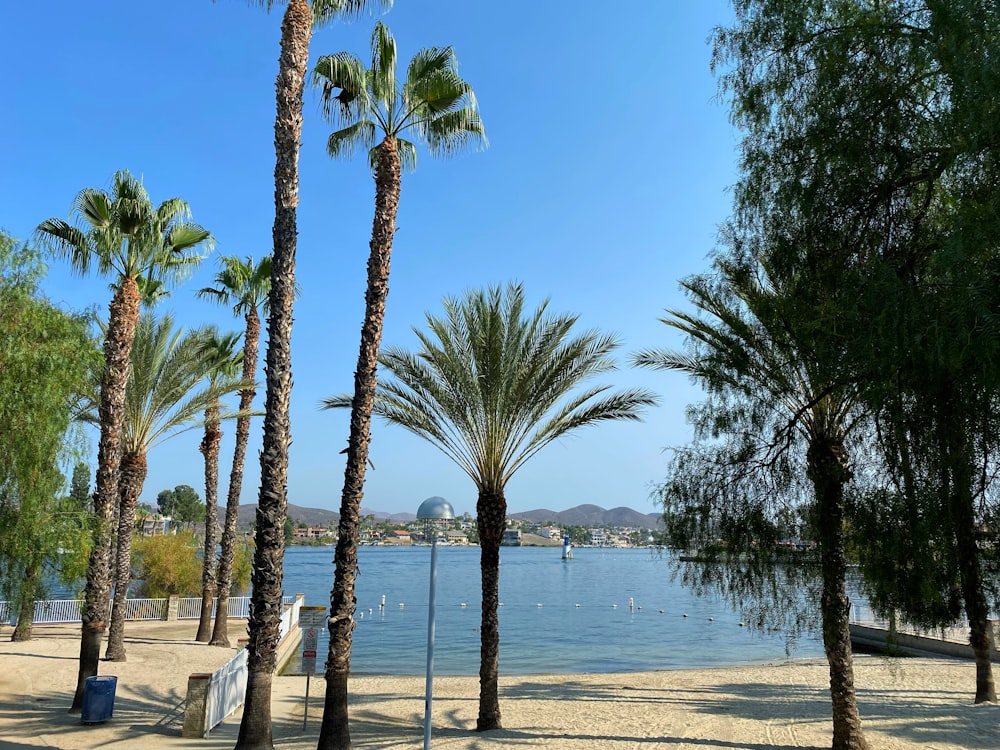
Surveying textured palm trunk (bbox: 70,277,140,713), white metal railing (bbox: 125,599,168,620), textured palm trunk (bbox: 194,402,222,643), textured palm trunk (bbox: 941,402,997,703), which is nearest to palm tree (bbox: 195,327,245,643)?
textured palm trunk (bbox: 194,402,222,643)

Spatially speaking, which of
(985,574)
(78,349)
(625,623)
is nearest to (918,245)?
(985,574)

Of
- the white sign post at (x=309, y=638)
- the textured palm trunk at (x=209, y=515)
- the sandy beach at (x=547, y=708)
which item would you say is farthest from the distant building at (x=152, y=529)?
the white sign post at (x=309, y=638)

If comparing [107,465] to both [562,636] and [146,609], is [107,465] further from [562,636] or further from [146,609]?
[562,636]

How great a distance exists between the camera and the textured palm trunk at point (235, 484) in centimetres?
2400

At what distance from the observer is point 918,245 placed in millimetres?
7621

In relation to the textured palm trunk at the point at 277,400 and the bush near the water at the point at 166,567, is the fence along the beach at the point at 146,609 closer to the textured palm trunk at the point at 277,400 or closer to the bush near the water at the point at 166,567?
the bush near the water at the point at 166,567

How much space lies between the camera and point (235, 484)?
24.8 m

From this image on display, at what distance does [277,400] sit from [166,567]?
92.4 ft

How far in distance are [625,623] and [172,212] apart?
43.4 metres

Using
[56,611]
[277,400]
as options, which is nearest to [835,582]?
[277,400]

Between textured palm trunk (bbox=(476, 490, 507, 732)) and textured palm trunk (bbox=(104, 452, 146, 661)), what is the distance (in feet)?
36.1

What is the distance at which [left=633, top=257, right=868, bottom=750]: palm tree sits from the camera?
34.7ft

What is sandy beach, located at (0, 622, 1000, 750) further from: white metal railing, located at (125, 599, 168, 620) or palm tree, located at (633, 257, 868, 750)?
white metal railing, located at (125, 599, 168, 620)

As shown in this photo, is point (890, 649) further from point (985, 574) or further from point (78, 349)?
point (78, 349)
